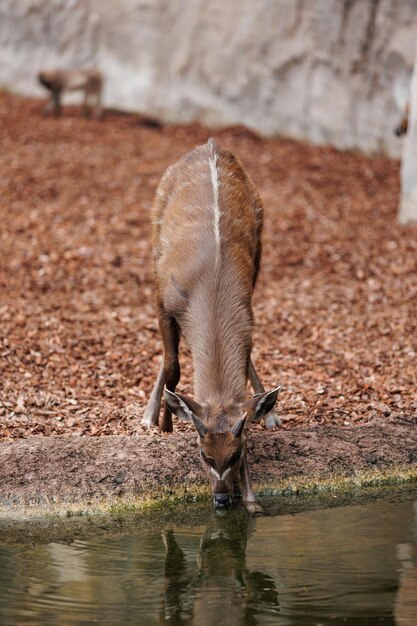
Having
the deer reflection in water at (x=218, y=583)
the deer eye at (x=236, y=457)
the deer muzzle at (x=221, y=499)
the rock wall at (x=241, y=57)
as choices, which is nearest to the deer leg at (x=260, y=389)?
the deer reflection in water at (x=218, y=583)

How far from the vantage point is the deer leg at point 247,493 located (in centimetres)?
686

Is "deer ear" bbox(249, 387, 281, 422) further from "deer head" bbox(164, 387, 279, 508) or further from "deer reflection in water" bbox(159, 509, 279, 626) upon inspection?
"deer reflection in water" bbox(159, 509, 279, 626)

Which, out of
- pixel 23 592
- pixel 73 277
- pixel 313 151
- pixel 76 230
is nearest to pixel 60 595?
pixel 23 592

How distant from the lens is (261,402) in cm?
661

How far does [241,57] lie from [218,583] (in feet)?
45.0

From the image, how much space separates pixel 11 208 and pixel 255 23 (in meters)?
6.13

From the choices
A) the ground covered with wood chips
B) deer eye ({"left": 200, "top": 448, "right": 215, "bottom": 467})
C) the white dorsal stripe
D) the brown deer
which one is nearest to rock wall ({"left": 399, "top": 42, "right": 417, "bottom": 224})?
the ground covered with wood chips

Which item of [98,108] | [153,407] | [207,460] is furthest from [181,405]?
[98,108]

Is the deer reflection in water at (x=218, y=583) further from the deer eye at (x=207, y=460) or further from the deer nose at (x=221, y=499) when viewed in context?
the deer eye at (x=207, y=460)

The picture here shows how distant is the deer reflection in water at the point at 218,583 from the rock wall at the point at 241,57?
10.9 m

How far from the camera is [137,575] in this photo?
5.95 m

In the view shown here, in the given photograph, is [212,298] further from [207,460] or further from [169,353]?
[207,460]

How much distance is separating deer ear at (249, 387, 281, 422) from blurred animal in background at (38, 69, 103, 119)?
13.2 meters

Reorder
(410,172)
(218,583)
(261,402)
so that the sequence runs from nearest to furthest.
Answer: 1. (218,583)
2. (261,402)
3. (410,172)
